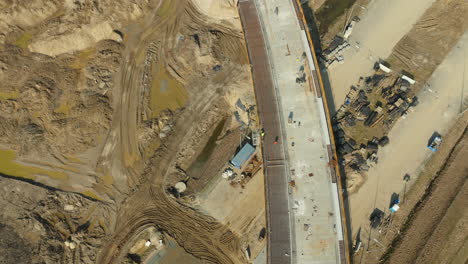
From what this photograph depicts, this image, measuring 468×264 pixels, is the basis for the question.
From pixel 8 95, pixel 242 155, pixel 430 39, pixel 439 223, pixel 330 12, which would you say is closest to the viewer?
pixel 439 223

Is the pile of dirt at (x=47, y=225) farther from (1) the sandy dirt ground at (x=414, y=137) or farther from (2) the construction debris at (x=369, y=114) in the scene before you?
(1) the sandy dirt ground at (x=414, y=137)

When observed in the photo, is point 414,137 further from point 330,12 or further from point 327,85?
point 330,12

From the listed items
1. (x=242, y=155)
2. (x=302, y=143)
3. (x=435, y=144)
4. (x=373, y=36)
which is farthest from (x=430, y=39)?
(x=242, y=155)

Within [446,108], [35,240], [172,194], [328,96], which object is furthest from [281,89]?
[35,240]

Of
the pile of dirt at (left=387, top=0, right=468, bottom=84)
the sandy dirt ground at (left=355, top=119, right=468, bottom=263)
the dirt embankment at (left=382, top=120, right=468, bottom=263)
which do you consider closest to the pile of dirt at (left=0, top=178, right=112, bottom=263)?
the sandy dirt ground at (left=355, top=119, right=468, bottom=263)

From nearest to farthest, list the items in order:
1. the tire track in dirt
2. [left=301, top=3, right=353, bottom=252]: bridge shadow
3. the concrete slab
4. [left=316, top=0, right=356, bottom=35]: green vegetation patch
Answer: the concrete slab
[left=301, top=3, right=353, bottom=252]: bridge shadow
the tire track in dirt
[left=316, top=0, right=356, bottom=35]: green vegetation patch

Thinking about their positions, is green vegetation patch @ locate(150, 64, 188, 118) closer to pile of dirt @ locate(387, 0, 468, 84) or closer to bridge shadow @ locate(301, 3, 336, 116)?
bridge shadow @ locate(301, 3, 336, 116)

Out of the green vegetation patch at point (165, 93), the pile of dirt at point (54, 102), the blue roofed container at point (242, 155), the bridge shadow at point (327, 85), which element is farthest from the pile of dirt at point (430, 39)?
the pile of dirt at point (54, 102)
